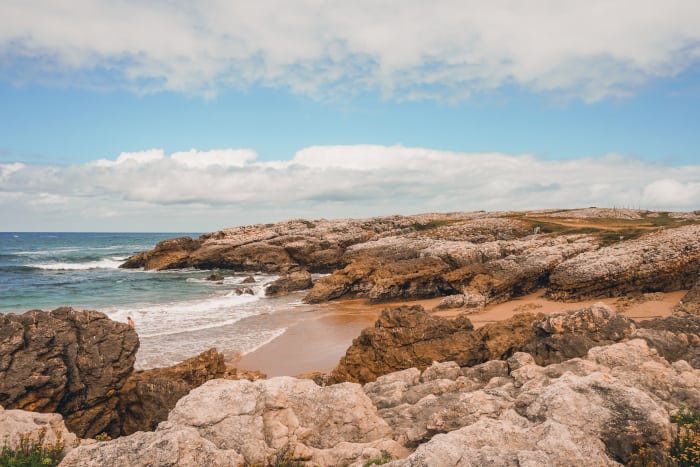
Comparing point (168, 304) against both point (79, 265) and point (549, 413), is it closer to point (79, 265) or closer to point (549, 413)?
point (549, 413)

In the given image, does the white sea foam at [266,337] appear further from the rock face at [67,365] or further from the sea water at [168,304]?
the rock face at [67,365]

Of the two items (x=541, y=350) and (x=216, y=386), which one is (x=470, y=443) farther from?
(x=541, y=350)

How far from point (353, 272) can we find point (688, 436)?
98.7ft

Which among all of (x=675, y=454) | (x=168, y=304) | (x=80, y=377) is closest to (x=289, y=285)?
(x=168, y=304)

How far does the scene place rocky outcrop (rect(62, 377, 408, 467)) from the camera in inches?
221

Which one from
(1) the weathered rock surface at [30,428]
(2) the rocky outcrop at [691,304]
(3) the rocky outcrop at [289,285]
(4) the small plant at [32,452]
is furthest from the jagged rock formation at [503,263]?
(4) the small plant at [32,452]

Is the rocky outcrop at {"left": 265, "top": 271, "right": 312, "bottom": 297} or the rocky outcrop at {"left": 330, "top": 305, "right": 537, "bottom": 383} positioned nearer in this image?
the rocky outcrop at {"left": 330, "top": 305, "right": 537, "bottom": 383}

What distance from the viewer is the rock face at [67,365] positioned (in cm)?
1078

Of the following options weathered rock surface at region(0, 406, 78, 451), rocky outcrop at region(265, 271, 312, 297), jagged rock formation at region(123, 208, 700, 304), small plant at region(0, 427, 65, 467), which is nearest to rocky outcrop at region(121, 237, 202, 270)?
jagged rock formation at region(123, 208, 700, 304)

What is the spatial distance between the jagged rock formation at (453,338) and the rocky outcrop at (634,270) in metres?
13.2

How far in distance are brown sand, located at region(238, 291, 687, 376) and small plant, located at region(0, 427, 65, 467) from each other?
37.9 feet

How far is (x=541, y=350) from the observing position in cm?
1233

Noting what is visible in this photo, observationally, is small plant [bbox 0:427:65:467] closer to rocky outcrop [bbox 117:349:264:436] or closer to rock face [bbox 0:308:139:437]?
rocky outcrop [bbox 117:349:264:436]

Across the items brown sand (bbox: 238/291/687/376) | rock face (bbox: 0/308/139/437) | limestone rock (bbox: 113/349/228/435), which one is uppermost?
rock face (bbox: 0/308/139/437)
